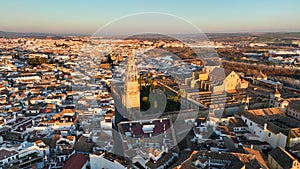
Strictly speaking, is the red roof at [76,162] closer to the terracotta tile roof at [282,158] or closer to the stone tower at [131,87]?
the stone tower at [131,87]

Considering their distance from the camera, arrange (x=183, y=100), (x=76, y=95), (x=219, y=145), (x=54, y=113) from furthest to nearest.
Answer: (x=76, y=95), (x=183, y=100), (x=54, y=113), (x=219, y=145)

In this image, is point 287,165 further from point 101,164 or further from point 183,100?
point 183,100

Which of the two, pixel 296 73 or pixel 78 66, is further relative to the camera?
pixel 78 66

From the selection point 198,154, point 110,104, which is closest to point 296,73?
point 110,104

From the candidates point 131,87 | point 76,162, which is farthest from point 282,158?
point 131,87

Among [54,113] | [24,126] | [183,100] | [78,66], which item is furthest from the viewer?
[78,66]

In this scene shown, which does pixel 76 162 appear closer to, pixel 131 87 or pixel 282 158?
pixel 131 87
